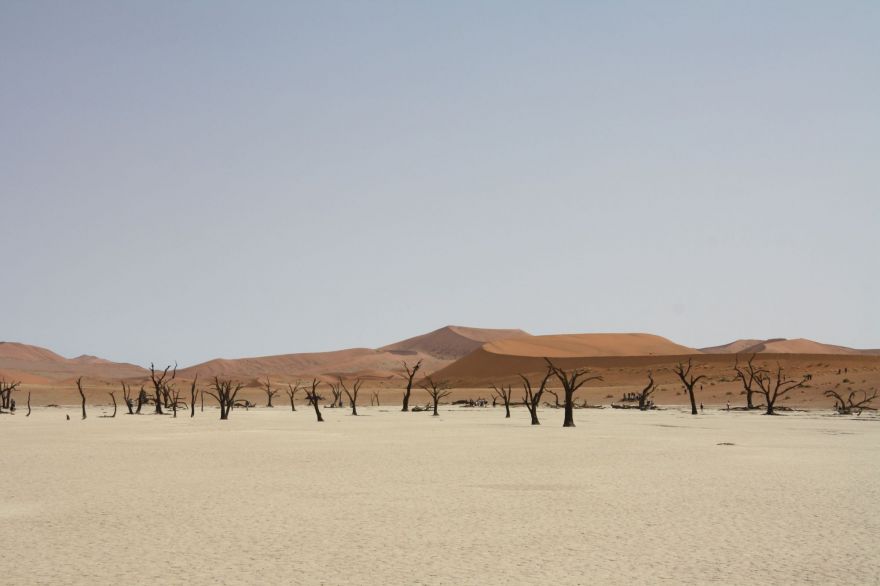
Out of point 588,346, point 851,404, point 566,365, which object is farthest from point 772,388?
point 588,346

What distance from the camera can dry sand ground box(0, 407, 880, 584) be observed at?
943cm

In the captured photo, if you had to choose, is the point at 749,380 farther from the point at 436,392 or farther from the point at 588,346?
the point at 588,346

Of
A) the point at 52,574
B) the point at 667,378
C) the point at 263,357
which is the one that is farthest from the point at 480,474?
the point at 263,357

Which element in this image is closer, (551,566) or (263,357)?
(551,566)

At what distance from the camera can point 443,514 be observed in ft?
43.3

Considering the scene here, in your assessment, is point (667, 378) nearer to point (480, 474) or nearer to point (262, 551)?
point (480, 474)

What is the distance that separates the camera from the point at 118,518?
12.9 meters

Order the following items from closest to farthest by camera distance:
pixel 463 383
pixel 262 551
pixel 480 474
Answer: pixel 262 551
pixel 480 474
pixel 463 383

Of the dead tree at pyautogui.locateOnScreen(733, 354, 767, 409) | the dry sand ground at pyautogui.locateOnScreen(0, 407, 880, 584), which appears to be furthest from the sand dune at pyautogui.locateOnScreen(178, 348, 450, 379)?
the dry sand ground at pyautogui.locateOnScreen(0, 407, 880, 584)

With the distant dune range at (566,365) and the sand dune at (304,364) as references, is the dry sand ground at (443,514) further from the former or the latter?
the sand dune at (304,364)

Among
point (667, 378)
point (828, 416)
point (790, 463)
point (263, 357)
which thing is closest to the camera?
point (790, 463)

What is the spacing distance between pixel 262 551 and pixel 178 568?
120 centimetres

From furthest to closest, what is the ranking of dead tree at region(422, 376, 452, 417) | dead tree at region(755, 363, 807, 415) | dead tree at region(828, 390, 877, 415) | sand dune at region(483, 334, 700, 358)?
sand dune at region(483, 334, 700, 358) < dead tree at region(422, 376, 452, 417) < dead tree at region(755, 363, 807, 415) < dead tree at region(828, 390, 877, 415)

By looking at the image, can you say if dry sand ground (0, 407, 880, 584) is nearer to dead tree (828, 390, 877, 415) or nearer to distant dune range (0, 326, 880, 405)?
dead tree (828, 390, 877, 415)
